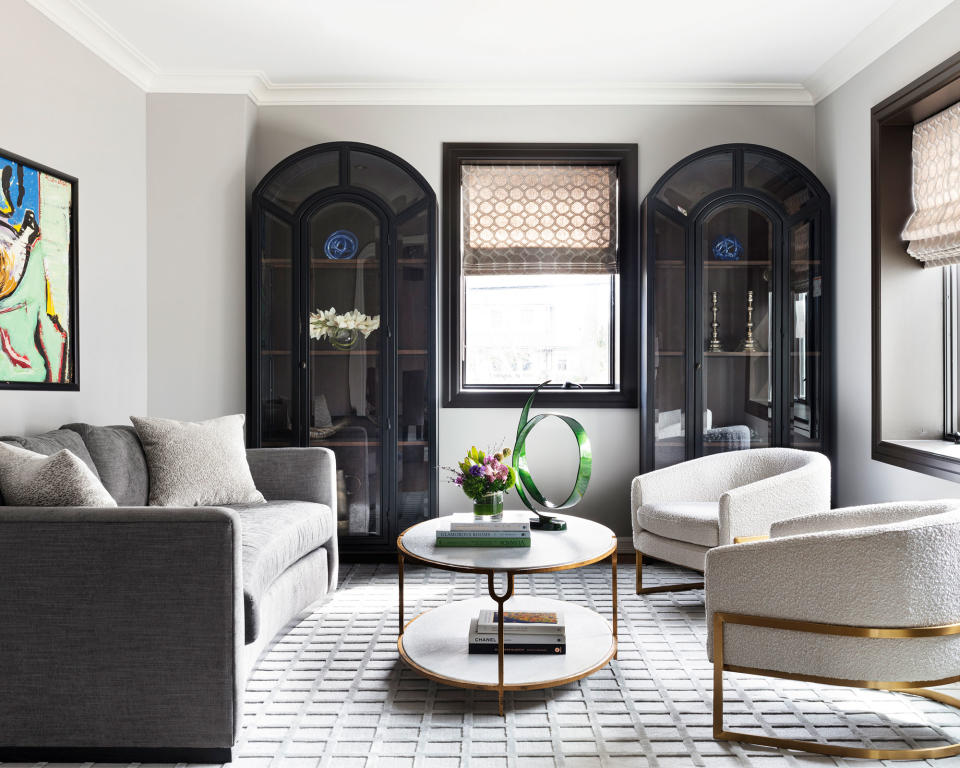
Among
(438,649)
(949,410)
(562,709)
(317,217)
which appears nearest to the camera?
(562,709)

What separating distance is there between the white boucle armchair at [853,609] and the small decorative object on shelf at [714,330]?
6.29ft

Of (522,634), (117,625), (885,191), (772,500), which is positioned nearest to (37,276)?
(117,625)

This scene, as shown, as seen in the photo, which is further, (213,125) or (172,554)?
(213,125)

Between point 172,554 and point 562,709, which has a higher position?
point 172,554

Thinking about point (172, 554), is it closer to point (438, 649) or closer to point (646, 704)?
point (438, 649)

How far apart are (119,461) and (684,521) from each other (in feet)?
7.65

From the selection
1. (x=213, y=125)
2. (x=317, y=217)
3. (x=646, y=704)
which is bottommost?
(x=646, y=704)

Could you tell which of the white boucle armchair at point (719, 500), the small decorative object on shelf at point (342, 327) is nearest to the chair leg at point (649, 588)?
the white boucle armchair at point (719, 500)

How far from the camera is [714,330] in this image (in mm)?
3889

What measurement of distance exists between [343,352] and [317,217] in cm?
73

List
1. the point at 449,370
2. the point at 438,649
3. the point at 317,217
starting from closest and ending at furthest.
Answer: the point at 438,649, the point at 317,217, the point at 449,370

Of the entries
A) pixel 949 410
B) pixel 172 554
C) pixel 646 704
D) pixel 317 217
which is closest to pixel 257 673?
pixel 172 554

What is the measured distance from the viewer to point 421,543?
2.54 meters

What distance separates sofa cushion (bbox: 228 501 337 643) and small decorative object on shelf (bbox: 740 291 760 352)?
231 centimetres
